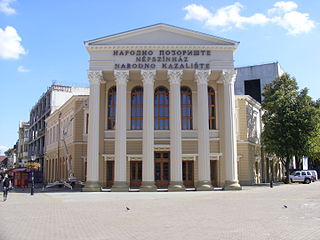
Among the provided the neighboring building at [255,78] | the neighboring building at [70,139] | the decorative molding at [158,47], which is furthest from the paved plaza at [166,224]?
the neighboring building at [255,78]

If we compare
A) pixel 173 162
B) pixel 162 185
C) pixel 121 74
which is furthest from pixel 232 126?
pixel 121 74

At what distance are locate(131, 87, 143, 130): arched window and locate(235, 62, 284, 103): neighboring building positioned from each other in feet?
101

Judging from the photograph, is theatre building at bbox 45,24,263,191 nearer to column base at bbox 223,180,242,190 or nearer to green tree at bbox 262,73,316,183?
column base at bbox 223,180,242,190

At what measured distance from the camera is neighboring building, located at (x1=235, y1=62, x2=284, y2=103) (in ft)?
197

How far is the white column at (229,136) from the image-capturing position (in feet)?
99.6

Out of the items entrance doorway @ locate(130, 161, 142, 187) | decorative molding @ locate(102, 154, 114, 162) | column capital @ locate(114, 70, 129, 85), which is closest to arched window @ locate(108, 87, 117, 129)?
decorative molding @ locate(102, 154, 114, 162)

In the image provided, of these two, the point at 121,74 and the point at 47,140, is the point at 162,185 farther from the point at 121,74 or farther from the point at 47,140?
the point at 47,140

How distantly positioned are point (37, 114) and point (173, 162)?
49768mm

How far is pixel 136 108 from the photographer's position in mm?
34656

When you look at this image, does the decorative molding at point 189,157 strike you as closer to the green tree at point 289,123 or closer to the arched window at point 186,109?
the arched window at point 186,109

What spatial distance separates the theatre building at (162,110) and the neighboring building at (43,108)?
89.8ft

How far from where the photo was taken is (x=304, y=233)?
32.6 feet

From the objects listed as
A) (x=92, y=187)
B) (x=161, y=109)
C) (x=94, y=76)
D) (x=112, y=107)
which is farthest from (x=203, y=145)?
(x=94, y=76)

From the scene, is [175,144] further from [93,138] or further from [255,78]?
[255,78]
